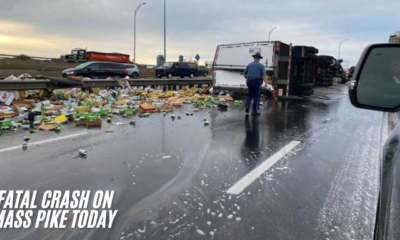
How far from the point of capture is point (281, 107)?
11.9m

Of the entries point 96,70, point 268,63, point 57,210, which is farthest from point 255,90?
point 96,70

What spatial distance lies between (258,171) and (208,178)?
77cm

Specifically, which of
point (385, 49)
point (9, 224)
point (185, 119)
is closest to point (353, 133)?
point (185, 119)

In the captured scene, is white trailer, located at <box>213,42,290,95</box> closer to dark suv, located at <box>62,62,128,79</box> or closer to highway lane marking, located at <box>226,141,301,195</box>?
highway lane marking, located at <box>226,141,301,195</box>

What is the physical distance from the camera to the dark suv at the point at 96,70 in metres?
22.8

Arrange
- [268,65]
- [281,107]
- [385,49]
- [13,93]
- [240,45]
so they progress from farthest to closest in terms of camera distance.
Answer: [240,45], [268,65], [281,107], [13,93], [385,49]

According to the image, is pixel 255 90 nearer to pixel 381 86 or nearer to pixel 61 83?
pixel 61 83

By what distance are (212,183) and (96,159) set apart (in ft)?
6.46

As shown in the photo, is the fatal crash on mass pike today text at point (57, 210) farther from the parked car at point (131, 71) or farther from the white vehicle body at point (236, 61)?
the parked car at point (131, 71)

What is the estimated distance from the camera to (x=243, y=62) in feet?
44.6

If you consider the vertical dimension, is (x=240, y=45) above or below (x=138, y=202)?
above

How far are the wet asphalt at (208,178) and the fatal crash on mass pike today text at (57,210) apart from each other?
109 millimetres

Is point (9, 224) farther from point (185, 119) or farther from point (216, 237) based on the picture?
point (185, 119)

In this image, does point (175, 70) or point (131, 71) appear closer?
point (131, 71)
